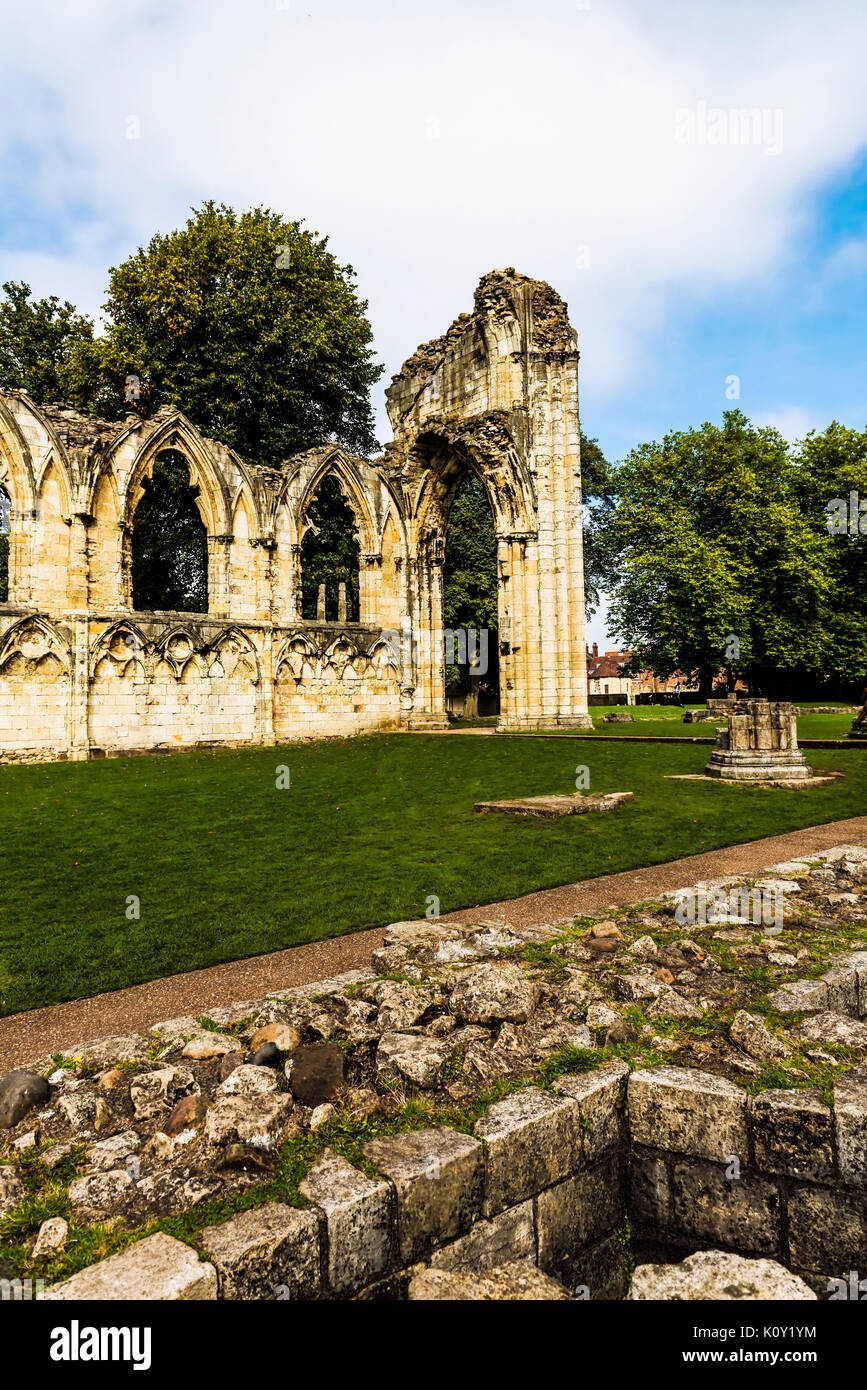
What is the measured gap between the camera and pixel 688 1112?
2537 mm

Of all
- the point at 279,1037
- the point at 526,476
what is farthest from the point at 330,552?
the point at 279,1037

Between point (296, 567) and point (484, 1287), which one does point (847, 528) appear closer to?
point (296, 567)

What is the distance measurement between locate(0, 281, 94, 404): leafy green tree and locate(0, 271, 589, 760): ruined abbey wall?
10702 mm

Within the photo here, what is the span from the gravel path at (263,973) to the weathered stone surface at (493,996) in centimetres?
106

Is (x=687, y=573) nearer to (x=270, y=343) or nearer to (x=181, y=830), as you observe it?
(x=270, y=343)

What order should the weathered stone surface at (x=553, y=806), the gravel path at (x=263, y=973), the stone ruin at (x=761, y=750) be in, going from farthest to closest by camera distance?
the stone ruin at (x=761, y=750), the weathered stone surface at (x=553, y=806), the gravel path at (x=263, y=973)

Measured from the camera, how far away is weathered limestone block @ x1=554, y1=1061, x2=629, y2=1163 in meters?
2.54

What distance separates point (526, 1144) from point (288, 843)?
5312 mm

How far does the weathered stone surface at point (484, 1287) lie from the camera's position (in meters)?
1.93

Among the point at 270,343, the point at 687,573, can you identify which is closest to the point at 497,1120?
the point at 270,343

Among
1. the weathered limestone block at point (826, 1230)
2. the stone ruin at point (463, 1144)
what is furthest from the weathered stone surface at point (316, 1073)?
the weathered limestone block at point (826, 1230)

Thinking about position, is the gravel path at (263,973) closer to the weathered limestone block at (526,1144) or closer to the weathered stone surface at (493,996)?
the weathered stone surface at (493,996)

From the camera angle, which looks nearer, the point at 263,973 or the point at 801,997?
the point at 801,997
